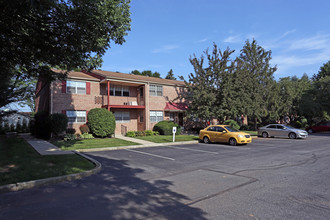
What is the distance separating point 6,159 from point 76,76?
43.2 ft

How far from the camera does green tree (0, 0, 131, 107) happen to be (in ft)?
22.2

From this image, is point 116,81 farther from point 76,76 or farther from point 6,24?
point 6,24

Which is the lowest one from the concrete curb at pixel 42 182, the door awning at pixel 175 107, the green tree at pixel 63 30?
the concrete curb at pixel 42 182

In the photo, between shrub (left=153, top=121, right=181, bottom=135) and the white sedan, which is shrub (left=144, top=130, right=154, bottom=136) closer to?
shrub (left=153, top=121, right=181, bottom=135)

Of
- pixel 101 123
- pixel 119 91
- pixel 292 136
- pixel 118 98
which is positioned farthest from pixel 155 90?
pixel 292 136

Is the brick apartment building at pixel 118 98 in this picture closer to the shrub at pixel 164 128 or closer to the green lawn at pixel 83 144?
the shrub at pixel 164 128

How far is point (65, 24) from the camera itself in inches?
292

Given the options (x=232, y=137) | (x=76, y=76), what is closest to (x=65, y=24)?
(x=232, y=137)

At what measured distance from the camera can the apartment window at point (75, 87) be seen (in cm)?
2020

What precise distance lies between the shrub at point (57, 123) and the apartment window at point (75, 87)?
10.9 ft

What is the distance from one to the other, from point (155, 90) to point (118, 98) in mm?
4284

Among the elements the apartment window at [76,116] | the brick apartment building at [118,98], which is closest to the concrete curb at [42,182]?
the brick apartment building at [118,98]

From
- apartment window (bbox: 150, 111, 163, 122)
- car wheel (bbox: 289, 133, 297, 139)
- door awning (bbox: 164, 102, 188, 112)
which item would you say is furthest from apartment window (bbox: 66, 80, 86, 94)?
car wheel (bbox: 289, 133, 297, 139)

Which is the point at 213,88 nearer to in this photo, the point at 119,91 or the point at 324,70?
the point at 119,91
